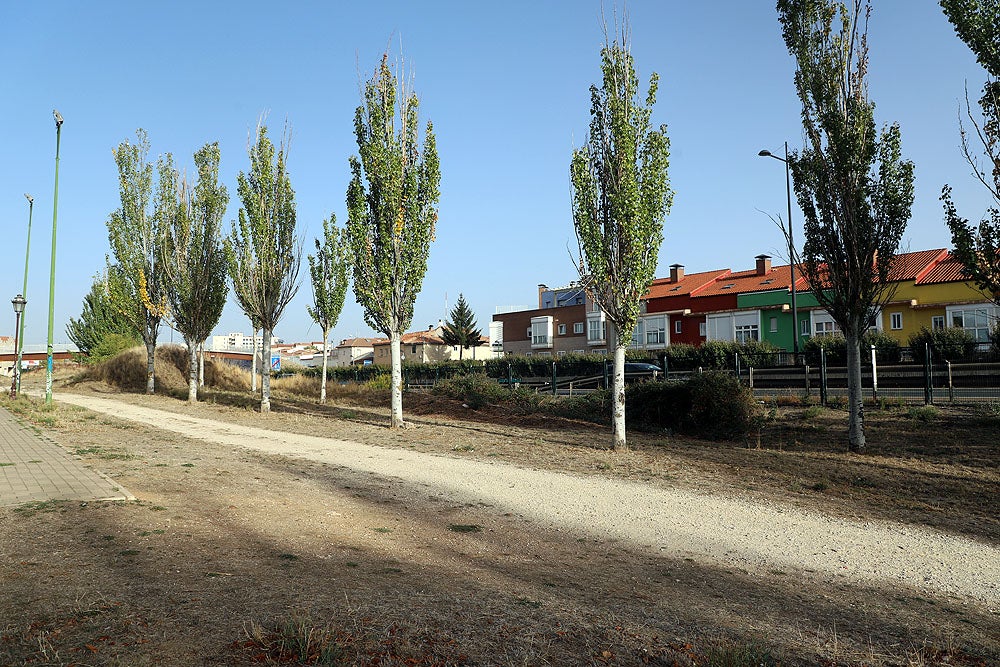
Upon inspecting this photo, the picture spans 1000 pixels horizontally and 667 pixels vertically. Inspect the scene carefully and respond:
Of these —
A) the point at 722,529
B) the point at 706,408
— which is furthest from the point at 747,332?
the point at 722,529

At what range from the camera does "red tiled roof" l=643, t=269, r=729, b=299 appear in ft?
190

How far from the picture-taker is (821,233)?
1274 cm

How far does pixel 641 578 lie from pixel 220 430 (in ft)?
46.8

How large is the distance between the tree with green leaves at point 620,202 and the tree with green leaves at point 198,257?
17.9 m

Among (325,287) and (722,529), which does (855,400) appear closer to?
(722,529)

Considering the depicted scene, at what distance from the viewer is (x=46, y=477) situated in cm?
891

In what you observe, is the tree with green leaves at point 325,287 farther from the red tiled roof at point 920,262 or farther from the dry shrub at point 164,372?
the red tiled roof at point 920,262

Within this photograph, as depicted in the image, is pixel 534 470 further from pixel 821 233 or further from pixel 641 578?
pixel 821 233

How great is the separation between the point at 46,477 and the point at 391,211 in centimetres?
1035

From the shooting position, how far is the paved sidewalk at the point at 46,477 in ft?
24.6

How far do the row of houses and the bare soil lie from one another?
900 inches

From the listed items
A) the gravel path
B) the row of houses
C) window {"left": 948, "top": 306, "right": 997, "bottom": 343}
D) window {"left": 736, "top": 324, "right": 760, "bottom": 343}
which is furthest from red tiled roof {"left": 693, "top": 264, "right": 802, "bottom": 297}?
the gravel path

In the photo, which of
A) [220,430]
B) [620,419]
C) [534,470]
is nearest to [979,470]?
[620,419]

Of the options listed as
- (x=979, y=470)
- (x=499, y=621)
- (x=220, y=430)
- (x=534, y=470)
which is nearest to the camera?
(x=499, y=621)
